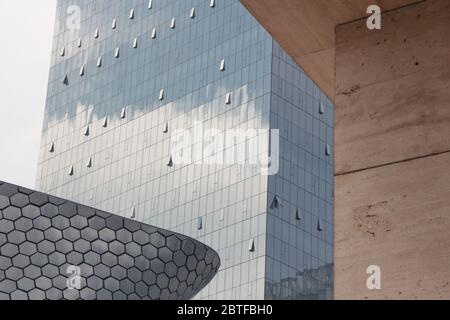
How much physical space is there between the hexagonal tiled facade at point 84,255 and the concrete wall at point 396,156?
71.8 feet

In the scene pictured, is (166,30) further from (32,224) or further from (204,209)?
(32,224)

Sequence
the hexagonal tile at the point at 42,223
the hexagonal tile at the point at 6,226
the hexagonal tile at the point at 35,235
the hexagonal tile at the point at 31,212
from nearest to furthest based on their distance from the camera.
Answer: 1. the hexagonal tile at the point at 6,226
2. the hexagonal tile at the point at 31,212
3. the hexagonal tile at the point at 42,223
4. the hexagonal tile at the point at 35,235

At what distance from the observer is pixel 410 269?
23.5 ft

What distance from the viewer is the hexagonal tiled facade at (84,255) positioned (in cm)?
2964

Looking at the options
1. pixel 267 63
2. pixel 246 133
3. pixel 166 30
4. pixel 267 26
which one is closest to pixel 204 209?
pixel 246 133

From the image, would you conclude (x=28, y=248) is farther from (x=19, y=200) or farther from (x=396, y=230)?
(x=396, y=230)

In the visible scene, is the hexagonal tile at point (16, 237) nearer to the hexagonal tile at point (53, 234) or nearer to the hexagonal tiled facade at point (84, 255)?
the hexagonal tiled facade at point (84, 255)

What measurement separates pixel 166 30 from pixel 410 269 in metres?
66.7

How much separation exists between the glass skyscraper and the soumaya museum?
0.13 m

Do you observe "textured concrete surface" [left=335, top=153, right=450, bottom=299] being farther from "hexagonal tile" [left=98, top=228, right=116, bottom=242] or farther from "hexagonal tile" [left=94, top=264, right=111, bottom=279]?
"hexagonal tile" [left=94, top=264, right=111, bottom=279]

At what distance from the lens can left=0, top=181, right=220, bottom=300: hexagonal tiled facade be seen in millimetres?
29641

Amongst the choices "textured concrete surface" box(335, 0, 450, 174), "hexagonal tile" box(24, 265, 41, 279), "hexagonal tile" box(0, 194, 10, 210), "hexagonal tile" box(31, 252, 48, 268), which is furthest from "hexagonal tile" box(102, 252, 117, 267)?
"textured concrete surface" box(335, 0, 450, 174)

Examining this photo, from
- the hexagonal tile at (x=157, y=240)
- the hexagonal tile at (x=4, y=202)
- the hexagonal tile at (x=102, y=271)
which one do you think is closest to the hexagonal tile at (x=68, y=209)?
the hexagonal tile at (x=4, y=202)

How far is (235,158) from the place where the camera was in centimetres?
6284
